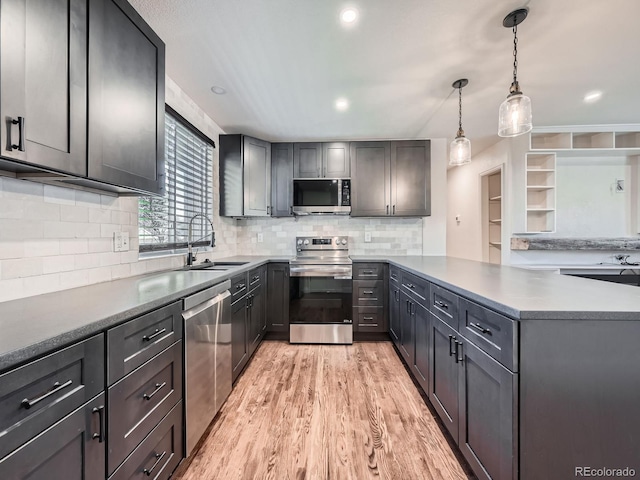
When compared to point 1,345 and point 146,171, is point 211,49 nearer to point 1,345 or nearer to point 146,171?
point 146,171

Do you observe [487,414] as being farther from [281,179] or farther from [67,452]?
[281,179]

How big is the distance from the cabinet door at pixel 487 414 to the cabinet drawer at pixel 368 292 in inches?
67.8

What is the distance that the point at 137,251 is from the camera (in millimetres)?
1819

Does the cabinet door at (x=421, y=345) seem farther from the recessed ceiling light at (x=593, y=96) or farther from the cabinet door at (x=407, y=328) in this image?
the recessed ceiling light at (x=593, y=96)

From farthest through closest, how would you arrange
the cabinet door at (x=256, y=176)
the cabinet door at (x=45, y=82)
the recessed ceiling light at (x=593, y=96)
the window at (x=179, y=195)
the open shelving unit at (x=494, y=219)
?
1. the open shelving unit at (x=494, y=219)
2. the cabinet door at (x=256, y=176)
3. the recessed ceiling light at (x=593, y=96)
4. the window at (x=179, y=195)
5. the cabinet door at (x=45, y=82)

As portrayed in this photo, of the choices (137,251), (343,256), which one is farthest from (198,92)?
(343,256)

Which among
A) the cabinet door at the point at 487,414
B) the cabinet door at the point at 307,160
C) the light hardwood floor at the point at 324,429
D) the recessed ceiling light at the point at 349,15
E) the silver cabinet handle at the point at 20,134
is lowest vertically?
the light hardwood floor at the point at 324,429

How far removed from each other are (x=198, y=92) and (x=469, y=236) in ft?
16.0

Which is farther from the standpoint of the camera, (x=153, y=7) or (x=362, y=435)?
(x=362, y=435)

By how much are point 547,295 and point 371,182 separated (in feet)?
8.27

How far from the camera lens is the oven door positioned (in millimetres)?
3008

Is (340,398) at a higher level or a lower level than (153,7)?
lower

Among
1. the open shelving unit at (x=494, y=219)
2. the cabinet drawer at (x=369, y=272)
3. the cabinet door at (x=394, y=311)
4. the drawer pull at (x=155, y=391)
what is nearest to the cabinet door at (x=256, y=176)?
the cabinet drawer at (x=369, y=272)

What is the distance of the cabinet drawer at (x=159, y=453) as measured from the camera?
3.24 feet
